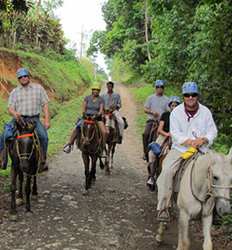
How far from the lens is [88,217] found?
8266 millimetres

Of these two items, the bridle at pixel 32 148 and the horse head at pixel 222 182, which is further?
the bridle at pixel 32 148

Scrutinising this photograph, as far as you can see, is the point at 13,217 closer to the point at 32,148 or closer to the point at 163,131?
the point at 32,148

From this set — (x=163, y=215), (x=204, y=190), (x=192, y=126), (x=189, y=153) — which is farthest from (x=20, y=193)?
(x=204, y=190)

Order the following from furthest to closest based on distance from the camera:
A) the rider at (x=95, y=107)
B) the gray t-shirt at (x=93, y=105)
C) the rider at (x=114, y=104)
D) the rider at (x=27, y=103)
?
the rider at (x=114, y=104)
the gray t-shirt at (x=93, y=105)
the rider at (x=95, y=107)
the rider at (x=27, y=103)

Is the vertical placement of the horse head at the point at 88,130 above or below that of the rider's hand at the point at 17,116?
below

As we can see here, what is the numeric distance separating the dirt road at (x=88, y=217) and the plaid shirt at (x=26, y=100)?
1819 mm

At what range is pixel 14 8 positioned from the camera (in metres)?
10.9

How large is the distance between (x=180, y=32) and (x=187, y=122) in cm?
1092

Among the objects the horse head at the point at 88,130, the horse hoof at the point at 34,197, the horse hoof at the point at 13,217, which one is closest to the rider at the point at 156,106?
the horse head at the point at 88,130

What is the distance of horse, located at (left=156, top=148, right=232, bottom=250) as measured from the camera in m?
5.21

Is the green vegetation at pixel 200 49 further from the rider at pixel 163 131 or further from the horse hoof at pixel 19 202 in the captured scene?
the horse hoof at pixel 19 202

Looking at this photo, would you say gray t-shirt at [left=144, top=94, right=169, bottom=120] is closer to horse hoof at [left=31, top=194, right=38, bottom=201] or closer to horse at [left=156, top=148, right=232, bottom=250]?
horse hoof at [left=31, top=194, right=38, bottom=201]

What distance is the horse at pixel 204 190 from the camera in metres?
5.21

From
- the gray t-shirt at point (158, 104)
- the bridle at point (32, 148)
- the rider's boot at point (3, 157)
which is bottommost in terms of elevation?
the rider's boot at point (3, 157)
